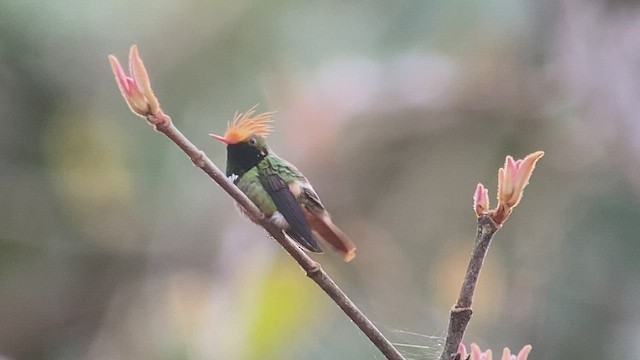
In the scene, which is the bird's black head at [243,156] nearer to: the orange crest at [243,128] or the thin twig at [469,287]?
the orange crest at [243,128]

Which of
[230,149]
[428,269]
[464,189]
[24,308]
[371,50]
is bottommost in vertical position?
[230,149]

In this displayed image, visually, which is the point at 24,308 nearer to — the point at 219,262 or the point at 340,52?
the point at 219,262

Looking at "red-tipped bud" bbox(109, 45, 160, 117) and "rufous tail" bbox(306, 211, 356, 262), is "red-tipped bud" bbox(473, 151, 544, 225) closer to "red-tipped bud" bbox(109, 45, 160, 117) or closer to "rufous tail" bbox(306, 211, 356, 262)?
"rufous tail" bbox(306, 211, 356, 262)

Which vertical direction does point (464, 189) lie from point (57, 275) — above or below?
above

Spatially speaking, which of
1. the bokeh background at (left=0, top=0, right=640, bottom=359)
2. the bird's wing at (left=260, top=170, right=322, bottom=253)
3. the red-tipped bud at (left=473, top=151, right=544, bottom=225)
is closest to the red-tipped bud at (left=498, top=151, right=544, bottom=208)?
the red-tipped bud at (left=473, top=151, right=544, bottom=225)

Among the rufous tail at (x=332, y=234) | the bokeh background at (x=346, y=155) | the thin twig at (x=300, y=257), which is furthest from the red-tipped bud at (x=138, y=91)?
the bokeh background at (x=346, y=155)

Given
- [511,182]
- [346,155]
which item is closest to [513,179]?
[511,182]

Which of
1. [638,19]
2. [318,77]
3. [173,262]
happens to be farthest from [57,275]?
[638,19]

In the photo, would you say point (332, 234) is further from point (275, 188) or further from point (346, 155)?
point (346, 155)

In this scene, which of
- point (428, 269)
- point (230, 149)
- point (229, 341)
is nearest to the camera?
point (230, 149)
